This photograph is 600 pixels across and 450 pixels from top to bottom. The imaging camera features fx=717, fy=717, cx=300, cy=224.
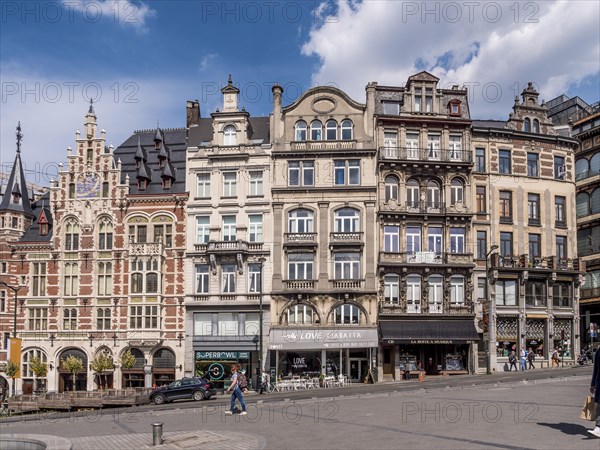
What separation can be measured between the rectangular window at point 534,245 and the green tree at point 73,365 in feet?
108

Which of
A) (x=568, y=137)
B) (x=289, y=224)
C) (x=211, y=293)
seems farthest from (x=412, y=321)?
(x=568, y=137)

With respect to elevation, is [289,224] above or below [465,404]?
above

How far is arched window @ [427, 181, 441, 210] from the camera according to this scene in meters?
49.8

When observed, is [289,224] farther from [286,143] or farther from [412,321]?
[412,321]

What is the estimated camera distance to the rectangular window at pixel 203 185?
5056 centimetres

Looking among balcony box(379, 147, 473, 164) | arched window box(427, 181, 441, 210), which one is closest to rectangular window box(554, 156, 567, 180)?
balcony box(379, 147, 473, 164)

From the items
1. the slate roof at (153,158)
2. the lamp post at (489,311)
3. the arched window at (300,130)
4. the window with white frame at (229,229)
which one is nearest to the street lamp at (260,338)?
the window with white frame at (229,229)

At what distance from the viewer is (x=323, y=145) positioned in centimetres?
4984

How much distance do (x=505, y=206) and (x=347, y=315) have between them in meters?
14.3

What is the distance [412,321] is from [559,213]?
14955 millimetres

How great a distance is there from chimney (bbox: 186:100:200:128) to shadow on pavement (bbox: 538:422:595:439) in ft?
134

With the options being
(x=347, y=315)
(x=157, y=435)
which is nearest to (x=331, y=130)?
(x=347, y=315)

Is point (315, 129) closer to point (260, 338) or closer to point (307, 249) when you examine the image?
point (307, 249)

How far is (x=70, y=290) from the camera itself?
51.2 meters
